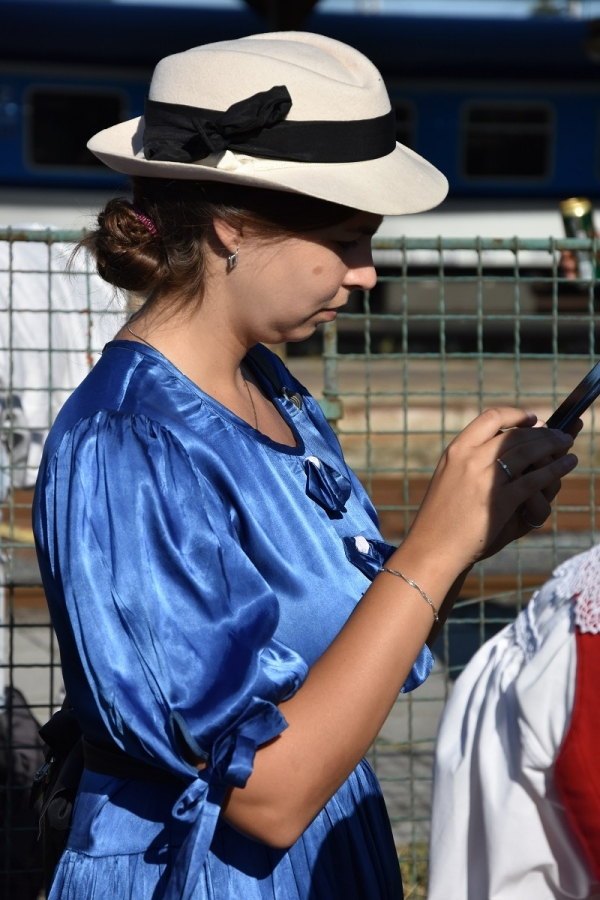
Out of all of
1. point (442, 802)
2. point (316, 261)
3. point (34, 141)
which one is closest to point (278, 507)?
point (316, 261)

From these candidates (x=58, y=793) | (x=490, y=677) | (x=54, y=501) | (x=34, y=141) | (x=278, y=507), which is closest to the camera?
(x=490, y=677)

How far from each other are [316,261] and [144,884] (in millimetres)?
830

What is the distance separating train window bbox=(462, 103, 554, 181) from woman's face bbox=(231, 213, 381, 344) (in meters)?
12.8

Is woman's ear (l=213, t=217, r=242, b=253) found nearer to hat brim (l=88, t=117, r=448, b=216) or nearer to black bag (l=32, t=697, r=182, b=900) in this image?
hat brim (l=88, t=117, r=448, b=216)

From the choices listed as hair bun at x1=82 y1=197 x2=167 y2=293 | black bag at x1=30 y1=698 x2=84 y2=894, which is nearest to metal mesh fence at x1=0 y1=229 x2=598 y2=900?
hair bun at x1=82 y1=197 x2=167 y2=293

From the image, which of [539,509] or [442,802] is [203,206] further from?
[442,802]

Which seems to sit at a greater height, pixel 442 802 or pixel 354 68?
pixel 354 68

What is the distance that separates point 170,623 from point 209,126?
2.05 feet

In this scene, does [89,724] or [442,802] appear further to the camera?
[89,724]

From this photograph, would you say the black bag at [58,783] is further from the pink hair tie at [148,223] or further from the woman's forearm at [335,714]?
the pink hair tie at [148,223]

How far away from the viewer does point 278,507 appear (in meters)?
1.45

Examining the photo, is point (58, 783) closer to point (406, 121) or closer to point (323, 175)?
point (323, 175)

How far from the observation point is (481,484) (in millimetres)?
1370

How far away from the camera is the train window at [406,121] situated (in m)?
13.1
